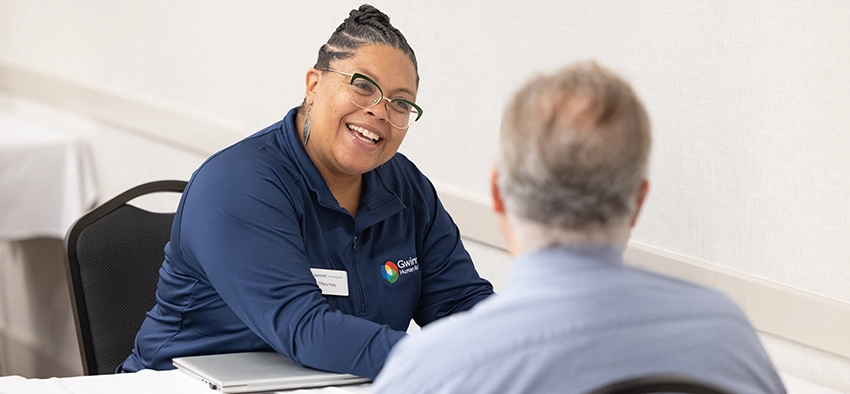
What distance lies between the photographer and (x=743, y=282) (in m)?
1.91

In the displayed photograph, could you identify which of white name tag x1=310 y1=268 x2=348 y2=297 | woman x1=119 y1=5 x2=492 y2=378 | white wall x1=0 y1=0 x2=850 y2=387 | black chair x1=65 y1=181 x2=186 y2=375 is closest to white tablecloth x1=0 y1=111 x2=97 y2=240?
white wall x1=0 y1=0 x2=850 y2=387

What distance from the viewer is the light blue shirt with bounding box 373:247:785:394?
85cm

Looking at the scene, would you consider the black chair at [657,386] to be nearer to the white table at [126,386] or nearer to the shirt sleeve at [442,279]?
the white table at [126,386]

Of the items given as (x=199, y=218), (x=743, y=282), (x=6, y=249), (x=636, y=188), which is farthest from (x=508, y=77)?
(x=6, y=249)

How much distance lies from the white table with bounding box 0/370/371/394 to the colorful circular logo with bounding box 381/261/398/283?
32cm

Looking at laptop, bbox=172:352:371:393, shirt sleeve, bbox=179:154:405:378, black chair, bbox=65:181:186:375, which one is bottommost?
black chair, bbox=65:181:186:375

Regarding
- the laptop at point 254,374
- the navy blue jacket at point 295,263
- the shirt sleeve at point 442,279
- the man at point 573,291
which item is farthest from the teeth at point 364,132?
the man at point 573,291

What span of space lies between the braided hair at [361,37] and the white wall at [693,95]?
553 millimetres

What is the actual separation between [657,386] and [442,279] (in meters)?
1.03

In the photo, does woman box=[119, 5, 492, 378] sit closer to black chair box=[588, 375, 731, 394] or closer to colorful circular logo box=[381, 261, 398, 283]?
colorful circular logo box=[381, 261, 398, 283]

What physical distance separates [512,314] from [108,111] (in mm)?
3045

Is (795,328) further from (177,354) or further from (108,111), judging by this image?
(108,111)

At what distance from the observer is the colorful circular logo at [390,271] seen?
5.76ft

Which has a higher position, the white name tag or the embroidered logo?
the white name tag
